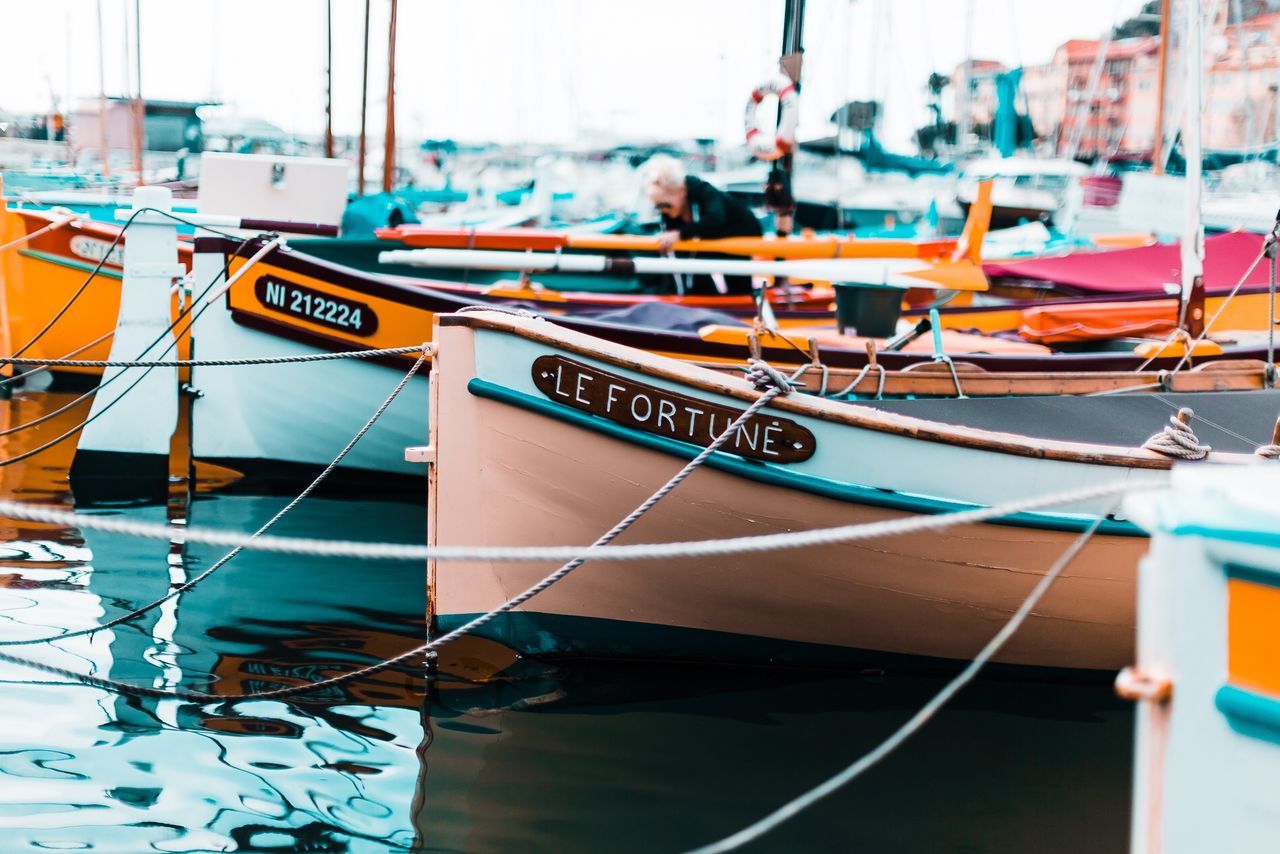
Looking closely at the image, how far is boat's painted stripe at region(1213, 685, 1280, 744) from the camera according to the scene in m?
2.15

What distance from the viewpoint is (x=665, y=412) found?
471cm

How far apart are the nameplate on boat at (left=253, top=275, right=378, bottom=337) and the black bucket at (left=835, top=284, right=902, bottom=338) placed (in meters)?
2.91

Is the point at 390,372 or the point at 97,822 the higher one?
the point at 390,372

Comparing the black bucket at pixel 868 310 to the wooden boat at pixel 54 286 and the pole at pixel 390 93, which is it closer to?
the wooden boat at pixel 54 286

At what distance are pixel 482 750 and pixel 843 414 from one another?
5.83 feet

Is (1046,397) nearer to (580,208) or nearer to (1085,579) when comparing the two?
(1085,579)

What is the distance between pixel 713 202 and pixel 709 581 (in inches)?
248

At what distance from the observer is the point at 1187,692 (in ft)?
7.28

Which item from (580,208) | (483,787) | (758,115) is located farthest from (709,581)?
(580,208)

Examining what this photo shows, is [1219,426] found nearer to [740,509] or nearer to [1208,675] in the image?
[740,509]

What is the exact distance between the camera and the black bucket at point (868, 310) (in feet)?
25.2

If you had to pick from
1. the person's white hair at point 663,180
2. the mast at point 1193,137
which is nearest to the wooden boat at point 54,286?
the person's white hair at point 663,180

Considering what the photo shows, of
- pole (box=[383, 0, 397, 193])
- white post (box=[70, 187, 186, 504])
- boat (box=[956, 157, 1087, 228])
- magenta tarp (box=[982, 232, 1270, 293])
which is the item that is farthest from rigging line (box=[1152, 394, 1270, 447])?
boat (box=[956, 157, 1087, 228])

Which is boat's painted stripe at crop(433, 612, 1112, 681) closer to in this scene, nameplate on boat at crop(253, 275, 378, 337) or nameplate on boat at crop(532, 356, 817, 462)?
nameplate on boat at crop(532, 356, 817, 462)
